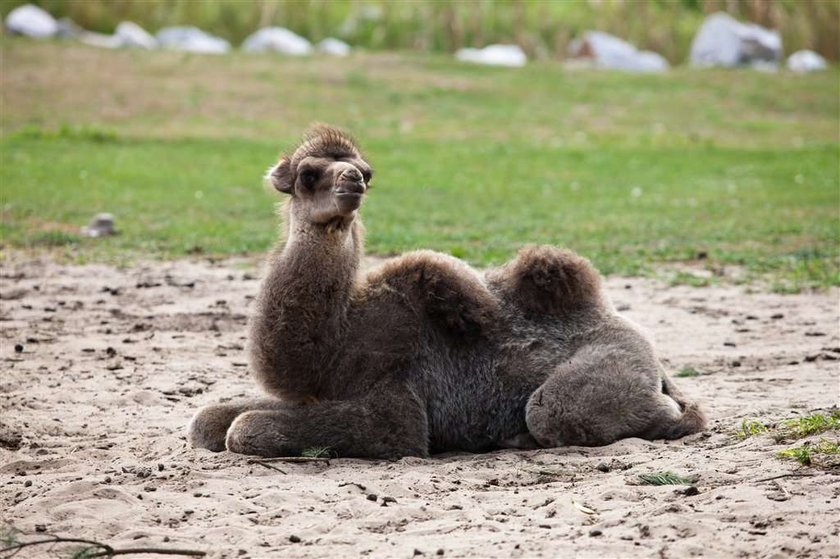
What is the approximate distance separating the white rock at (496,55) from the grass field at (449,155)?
2.15 meters

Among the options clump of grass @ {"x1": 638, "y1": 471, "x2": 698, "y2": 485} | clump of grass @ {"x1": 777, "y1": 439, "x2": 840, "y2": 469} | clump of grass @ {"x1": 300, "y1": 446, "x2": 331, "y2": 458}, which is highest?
clump of grass @ {"x1": 777, "y1": 439, "x2": 840, "y2": 469}

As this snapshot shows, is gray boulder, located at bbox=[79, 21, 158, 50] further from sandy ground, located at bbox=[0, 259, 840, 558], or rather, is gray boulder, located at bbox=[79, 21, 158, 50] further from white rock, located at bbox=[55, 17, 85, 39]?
sandy ground, located at bbox=[0, 259, 840, 558]

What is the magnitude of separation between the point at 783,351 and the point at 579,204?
38.5 feet

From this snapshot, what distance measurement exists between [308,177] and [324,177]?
129 mm

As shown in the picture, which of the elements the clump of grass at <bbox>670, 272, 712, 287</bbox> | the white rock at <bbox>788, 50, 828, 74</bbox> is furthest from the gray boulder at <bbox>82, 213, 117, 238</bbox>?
the white rock at <bbox>788, 50, 828, 74</bbox>

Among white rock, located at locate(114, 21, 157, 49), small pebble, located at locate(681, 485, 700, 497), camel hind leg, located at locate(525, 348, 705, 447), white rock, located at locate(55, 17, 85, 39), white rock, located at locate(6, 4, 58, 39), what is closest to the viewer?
small pebble, located at locate(681, 485, 700, 497)

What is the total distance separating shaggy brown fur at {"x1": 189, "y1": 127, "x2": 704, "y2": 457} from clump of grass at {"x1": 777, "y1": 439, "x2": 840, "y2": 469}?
1132mm

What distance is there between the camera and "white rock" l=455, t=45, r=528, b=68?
46.8m

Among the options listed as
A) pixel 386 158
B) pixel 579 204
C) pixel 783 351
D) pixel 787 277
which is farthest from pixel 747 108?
pixel 783 351

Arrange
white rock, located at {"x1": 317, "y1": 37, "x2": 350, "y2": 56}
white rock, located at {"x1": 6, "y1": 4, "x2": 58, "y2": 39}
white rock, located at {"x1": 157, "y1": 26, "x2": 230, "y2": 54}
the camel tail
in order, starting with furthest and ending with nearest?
1. white rock, located at {"x1": 317, "y1": 37, "x2": 350, "y2": 56}
2. white rock, located at {"x1": 157, "y1": 26, "x2": 230, "y2": 54}
3. white rock, located at {"x1": 6, "y1": 4, "x2": 58, "y2": 39}
4. the camel tail

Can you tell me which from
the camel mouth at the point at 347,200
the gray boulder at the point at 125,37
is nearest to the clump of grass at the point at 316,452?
the camel mouth at the point at 347,200

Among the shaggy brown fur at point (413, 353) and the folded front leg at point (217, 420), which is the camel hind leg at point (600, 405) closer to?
the shaggy brown fur at point (413, 353)

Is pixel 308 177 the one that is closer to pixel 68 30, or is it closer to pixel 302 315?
pixel 302 315

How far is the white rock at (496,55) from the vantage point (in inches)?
1844
